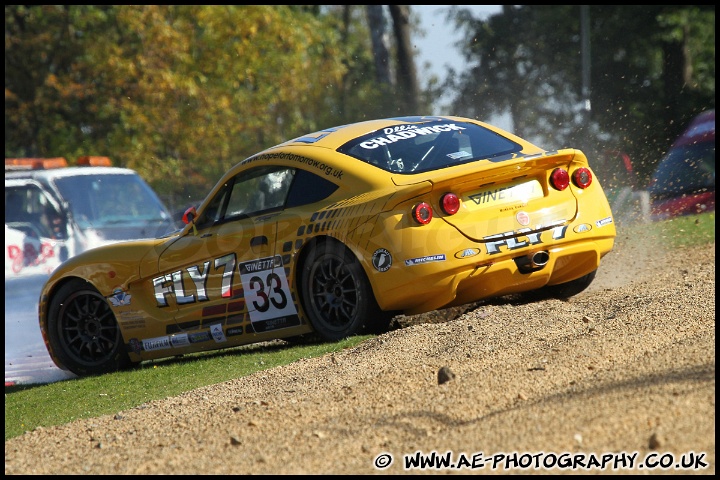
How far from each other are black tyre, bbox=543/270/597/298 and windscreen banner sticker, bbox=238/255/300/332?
6.90 ft

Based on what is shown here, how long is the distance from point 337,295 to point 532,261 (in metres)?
1.41

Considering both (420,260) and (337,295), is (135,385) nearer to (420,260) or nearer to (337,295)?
(337,295)

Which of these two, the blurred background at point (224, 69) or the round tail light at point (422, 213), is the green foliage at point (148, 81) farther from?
the round tail light at point (422, 213)

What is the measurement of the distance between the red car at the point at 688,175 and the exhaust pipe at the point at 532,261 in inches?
223

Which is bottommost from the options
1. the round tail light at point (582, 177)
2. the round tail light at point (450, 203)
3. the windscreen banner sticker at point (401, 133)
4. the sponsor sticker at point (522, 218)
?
the sponsor sticker at point (522, 218)

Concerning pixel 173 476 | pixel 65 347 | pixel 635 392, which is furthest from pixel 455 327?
pixel 65 347

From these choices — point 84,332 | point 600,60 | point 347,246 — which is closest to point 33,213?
point 84,332

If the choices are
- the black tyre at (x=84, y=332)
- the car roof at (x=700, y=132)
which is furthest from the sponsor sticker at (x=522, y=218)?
the car roof at (x=700, y=132)

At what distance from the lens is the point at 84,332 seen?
8945mm

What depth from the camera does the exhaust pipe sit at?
7.20 m

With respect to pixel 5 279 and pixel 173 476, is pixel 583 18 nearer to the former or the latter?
pixel 5 279

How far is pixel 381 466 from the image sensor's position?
4164 mm

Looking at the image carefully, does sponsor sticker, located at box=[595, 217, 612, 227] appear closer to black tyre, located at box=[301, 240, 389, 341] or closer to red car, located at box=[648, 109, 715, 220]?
black tyre, located at box=[301, 240, 389, 341]

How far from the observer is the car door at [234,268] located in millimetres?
7730
